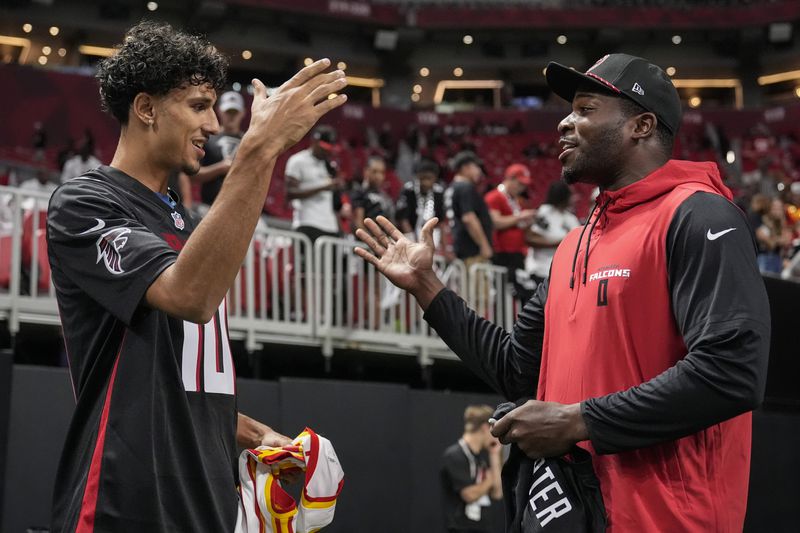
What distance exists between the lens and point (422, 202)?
10289mm

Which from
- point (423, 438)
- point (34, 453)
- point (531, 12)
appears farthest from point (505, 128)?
point (34, 453)

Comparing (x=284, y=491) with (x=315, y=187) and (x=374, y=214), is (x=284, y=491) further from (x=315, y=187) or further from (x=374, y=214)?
(x=374, y=214)

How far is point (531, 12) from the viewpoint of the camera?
30.9m

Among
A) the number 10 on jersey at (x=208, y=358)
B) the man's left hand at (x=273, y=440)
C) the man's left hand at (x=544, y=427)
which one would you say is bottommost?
the man's left hand at (x=273, y=440)

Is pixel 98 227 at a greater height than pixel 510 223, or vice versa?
pixel 510 223

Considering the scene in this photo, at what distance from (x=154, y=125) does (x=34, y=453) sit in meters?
4.67

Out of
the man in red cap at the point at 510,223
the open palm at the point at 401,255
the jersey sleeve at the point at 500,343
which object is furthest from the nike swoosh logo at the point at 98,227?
the man in red cap at the point at 510,223

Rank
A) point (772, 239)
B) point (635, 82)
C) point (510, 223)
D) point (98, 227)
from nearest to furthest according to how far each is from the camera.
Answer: point (98, 227) → point (635, 82) → point (510, 223) → point (772, 239)

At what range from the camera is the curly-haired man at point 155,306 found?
7.38ft

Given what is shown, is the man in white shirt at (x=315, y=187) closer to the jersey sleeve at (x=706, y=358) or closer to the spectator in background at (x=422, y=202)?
the spectator in background at (x=422, y=202)

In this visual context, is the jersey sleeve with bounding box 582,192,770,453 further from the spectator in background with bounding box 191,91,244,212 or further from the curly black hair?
the spectator in background with bounding box 191,91,244,212

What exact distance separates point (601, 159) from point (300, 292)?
626cm

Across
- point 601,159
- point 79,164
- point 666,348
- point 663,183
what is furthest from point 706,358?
point 79,164

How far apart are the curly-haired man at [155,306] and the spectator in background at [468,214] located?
6.56 metres
